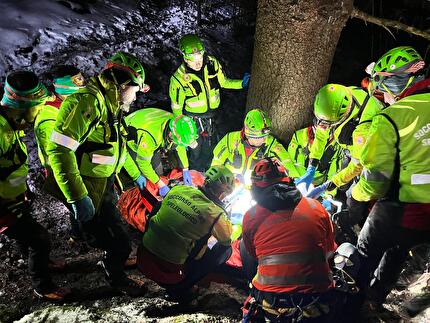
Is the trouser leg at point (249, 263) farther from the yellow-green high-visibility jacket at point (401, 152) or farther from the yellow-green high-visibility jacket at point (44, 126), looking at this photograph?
the yellow-green high-visibility jacket at point (44, 126)

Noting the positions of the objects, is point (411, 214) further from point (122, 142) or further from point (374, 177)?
point (122, 142)

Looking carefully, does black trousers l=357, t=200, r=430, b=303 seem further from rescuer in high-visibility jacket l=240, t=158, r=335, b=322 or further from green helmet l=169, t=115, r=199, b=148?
green helmet l=169, t=115, r=199, b=148

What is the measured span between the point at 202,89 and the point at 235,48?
2.77m

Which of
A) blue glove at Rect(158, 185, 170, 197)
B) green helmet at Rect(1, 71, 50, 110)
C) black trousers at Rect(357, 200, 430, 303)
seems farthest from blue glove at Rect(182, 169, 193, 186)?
black trousers at Rect(357, 200, 430, 303)

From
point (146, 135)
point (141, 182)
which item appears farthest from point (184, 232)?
point (146, 135)

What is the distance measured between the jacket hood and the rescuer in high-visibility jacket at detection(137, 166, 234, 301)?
0.65 metres

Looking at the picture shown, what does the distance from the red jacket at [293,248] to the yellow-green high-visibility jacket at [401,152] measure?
560 mm

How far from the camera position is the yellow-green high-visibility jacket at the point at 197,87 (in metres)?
4.94

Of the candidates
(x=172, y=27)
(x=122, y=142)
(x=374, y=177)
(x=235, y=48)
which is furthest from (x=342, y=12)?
(x=172, y=27)

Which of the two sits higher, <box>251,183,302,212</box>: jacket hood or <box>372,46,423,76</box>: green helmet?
<box>372,46,423,76</box>: green helmet

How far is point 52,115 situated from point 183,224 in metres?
1.72

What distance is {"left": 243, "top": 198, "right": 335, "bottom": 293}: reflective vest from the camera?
94.9 inches

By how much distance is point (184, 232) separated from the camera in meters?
2.94

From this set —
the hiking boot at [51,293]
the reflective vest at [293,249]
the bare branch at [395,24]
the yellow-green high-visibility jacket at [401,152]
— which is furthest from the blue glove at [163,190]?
the bare branch at [395,24]
